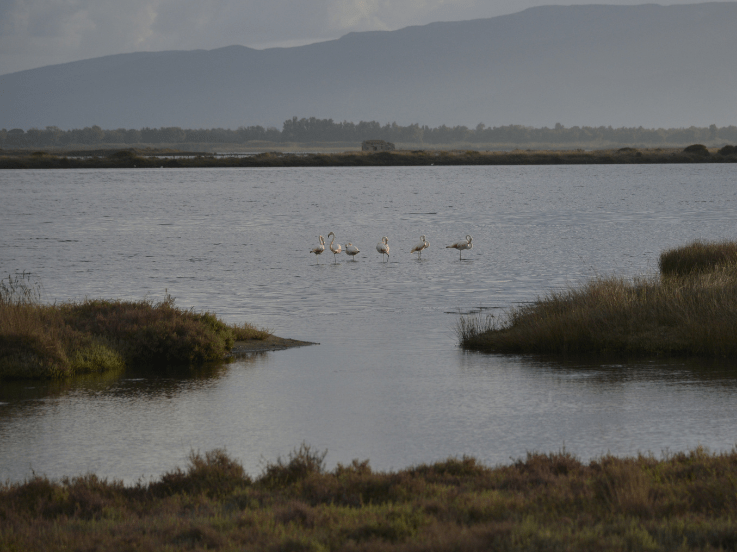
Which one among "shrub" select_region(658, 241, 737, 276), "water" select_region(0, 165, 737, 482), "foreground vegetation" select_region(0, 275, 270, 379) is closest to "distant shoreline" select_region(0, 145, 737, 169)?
"water" select_region(0, 165, 737, 482)

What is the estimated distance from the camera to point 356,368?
16.7 m

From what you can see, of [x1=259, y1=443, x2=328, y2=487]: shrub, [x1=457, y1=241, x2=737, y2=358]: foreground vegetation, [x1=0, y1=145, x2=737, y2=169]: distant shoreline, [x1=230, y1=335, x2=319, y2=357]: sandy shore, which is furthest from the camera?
[x1=0, y1=145, x2=737, y2=169]: distant shoreline

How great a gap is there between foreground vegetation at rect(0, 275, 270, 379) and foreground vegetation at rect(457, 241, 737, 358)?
5.63 m

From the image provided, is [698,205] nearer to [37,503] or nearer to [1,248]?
[1,248]

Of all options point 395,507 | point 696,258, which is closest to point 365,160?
point 696,258

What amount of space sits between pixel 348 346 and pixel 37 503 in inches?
422

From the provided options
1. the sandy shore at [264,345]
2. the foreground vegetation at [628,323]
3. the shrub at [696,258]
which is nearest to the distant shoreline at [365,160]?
the shrub at [696,258]

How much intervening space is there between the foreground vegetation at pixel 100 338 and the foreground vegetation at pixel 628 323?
5.63 metres

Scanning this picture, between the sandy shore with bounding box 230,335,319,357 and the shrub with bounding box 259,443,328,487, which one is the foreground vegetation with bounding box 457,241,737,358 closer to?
the sandy shore with bounding box 230,335,319,357

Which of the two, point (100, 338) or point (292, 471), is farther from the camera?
point (100, 338)

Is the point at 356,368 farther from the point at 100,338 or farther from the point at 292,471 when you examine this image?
the point at 292,471

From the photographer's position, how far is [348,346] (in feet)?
62.5

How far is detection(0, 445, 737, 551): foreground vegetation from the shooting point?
23.5 feet

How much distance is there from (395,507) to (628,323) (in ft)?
36.3
